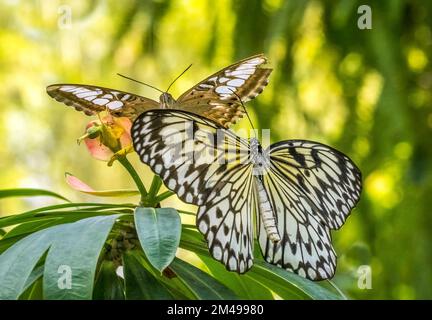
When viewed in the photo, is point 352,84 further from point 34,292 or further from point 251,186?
point 34,292

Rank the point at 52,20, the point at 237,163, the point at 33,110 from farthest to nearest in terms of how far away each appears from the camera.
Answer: the point at 33,110 → the point at 52,20 → the point at 237,163

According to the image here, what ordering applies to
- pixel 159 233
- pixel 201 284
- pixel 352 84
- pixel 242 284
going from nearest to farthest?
pixel 159 233, pixel 201 284, pixel 242 284, pixel 352 84

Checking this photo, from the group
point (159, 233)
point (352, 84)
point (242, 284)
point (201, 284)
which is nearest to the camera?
point (159, 233)

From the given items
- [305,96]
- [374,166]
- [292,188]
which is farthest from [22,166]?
[292,188]

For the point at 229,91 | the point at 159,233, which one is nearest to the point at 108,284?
the point at 159,233

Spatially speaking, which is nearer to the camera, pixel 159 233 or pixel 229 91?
pixel 159 233

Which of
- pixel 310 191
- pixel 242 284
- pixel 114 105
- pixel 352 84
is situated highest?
pixel 352 84

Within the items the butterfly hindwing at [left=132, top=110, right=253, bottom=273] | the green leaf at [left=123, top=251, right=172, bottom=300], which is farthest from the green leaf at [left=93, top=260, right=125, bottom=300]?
the butterfly hindwing at [left=132, top=110, right=253, bottom=273]
